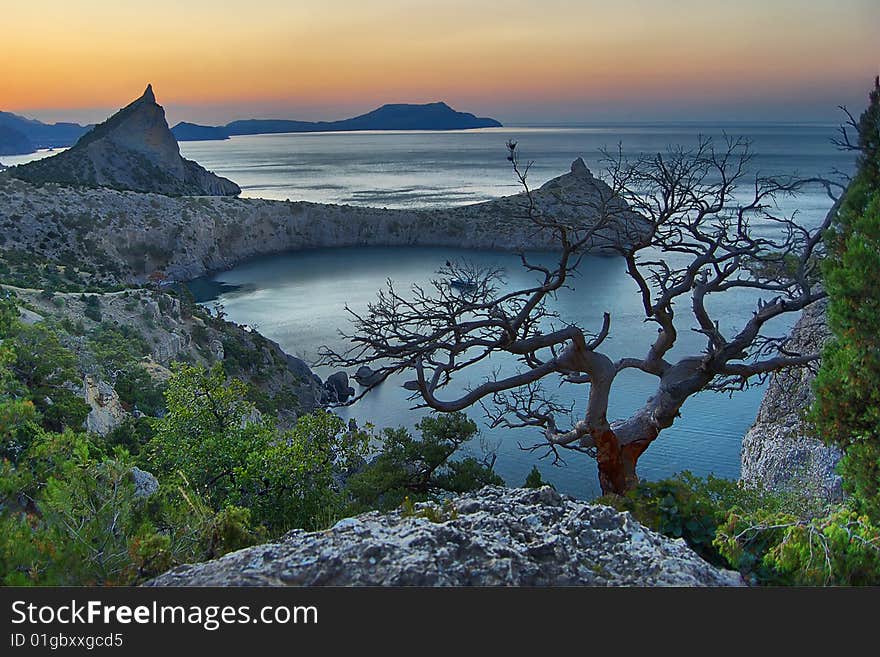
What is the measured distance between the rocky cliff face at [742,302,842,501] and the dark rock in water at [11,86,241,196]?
65.2 metres

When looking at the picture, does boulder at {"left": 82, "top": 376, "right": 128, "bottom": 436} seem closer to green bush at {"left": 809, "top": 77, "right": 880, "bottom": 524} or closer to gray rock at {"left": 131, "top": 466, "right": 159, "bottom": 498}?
gray rock at {"left": 131, "top": 466, "right": 159, "bottom": 498}

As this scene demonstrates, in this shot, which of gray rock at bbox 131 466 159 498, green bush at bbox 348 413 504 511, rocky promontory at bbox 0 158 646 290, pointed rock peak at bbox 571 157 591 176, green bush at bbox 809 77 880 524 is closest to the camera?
green bush at bbox 809 77 880 524

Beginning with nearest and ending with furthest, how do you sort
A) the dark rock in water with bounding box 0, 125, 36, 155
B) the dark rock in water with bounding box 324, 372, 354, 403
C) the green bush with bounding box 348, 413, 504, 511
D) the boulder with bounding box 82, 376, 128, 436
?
the green bush with bounding box 348, 413, 504, 511 < the boulder with bounding box 82, 376, 128, 436 < the dark rock in water with bounding box 324, 372, 354, 403 < the dark rock in water with bounding box 0, 125, 36, 155

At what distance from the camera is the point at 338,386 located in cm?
2389

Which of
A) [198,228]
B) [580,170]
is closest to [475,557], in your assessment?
[198,228]

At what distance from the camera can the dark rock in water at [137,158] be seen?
68.1m

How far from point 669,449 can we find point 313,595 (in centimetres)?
1348

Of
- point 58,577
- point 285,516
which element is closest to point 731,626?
point 58,577

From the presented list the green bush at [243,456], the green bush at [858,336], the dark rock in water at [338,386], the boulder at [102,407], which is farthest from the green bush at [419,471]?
the dark rock in water at [338,386]

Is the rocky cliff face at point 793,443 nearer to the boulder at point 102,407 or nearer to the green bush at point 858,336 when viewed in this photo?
the green bush at point 858,336

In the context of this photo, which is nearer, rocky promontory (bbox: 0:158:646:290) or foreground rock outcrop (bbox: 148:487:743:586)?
foreground rock outcrop (bbox: 148:487:743:586)

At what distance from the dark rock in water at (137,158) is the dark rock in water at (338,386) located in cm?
5058

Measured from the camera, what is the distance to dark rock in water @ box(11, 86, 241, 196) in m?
68.1

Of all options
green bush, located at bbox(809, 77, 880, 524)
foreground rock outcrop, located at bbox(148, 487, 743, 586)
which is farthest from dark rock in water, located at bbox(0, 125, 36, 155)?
green bush, located at bbox(809, 77, 880, 524)
